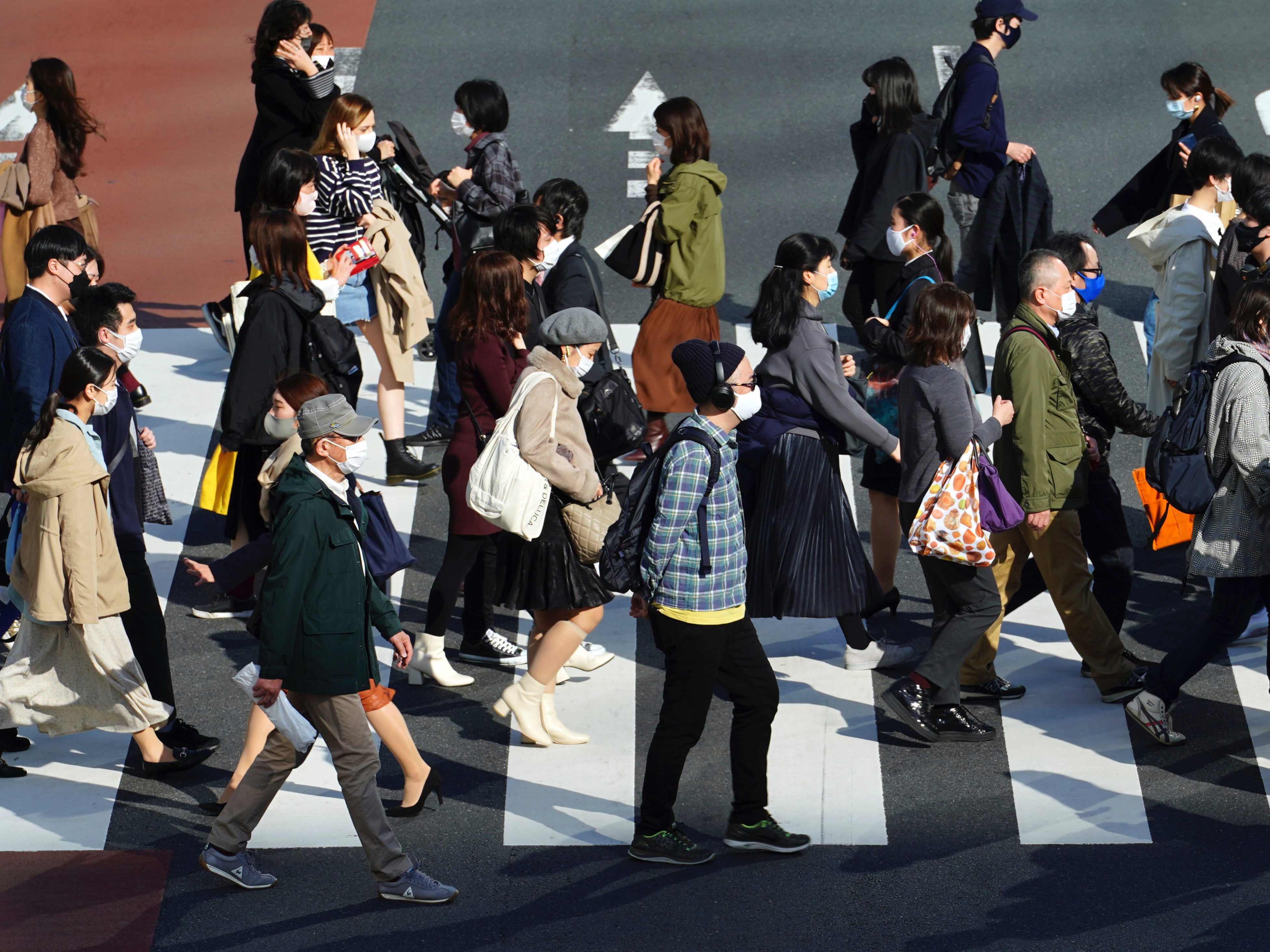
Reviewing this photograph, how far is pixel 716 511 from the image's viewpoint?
6.31 metres

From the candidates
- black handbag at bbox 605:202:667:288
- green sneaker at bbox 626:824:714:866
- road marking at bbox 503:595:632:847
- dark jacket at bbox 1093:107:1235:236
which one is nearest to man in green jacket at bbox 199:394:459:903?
road marking at bbox 503:595:632:847

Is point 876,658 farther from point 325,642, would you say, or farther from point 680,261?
point 325,642

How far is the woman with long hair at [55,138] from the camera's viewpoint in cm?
976

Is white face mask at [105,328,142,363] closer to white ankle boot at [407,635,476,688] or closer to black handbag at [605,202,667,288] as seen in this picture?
white ankle boot at [407,635,476,688]

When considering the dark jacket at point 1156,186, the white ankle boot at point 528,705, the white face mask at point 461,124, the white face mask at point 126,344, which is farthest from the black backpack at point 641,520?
the dark jacket at point 1156,186

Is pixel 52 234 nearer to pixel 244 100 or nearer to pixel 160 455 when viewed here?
pixel 160 455

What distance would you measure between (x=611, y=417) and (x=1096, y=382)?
2233mm

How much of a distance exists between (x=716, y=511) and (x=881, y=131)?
199 inches

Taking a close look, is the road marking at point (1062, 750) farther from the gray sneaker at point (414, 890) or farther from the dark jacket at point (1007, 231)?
the dark jacket at point (1007, 231)

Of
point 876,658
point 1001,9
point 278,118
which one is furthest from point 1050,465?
point 278,118

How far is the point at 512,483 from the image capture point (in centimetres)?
720

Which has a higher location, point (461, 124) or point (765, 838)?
point (461, 124)

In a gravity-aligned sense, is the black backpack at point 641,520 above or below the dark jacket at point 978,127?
below

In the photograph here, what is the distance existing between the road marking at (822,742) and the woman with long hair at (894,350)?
15.6 inches
